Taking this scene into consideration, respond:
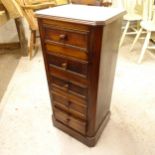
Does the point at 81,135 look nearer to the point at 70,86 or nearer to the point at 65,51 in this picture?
the point at 70,86

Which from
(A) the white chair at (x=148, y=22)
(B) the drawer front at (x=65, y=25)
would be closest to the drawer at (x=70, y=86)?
(B) the drawer front at (x=65, y=25)

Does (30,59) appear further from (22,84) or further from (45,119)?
(45,119)

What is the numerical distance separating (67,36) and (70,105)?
0.49m

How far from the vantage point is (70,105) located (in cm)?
117

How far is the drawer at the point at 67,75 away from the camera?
977 mm

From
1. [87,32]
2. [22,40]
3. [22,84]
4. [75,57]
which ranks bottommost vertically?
[22,84]

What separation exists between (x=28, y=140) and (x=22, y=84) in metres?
0.85

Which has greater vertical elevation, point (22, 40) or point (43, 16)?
point (43, 16)

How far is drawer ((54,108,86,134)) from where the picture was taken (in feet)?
3.94

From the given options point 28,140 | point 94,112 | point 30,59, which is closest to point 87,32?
point 94,112

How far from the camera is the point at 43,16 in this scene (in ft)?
2.92

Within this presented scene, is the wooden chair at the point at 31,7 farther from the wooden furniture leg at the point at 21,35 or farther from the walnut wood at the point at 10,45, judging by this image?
the walnut wood at the point at 10,45

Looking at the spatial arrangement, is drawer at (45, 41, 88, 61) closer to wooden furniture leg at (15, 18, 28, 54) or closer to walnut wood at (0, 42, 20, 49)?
wooden furniture leg at (15, 18, 28, 54)

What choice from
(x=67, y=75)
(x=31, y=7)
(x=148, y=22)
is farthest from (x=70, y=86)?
(x=148, y=22)
